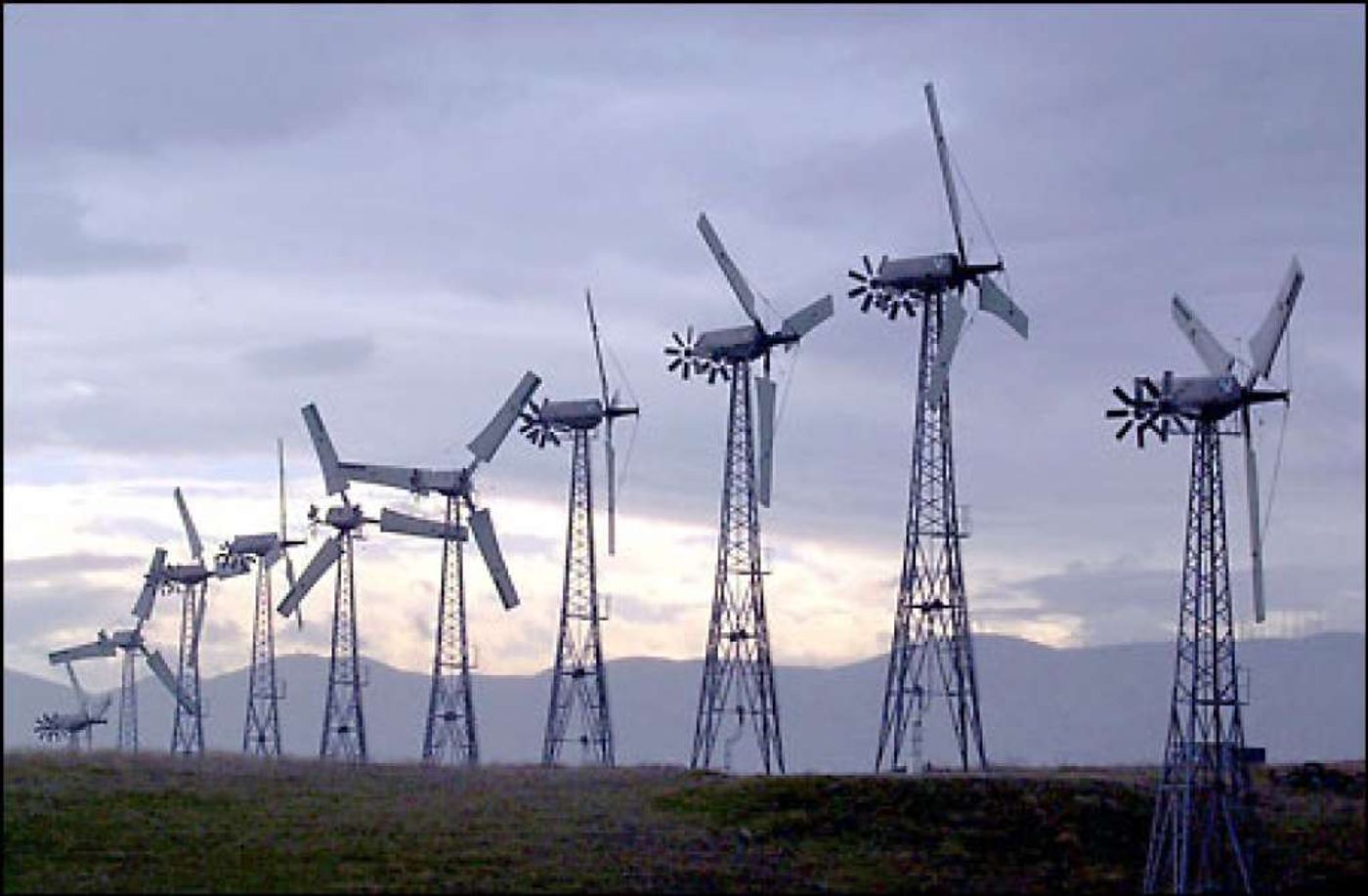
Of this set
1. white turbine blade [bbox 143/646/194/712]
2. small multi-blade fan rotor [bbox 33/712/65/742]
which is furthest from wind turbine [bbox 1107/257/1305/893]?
small multi-blade fan rotor [bbox 33/712/65/742]

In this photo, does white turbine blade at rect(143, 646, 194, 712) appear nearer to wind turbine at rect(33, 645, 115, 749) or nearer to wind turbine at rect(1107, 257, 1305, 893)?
wind turbine at rect(33, 645, 115, 749)

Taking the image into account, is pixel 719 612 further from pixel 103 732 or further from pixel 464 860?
pixel 103 732

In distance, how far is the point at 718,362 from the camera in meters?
90.3

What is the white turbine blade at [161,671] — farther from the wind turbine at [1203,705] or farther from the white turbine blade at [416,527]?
the wind turbine at [1203,705]

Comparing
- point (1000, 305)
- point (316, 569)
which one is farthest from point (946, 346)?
point (316, 569)

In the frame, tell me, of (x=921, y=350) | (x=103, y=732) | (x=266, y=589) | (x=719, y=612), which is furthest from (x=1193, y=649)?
(x=103, y=732)

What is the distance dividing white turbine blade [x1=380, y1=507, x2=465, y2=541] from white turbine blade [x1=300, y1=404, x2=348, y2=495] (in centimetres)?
269

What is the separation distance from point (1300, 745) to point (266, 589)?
303 feet

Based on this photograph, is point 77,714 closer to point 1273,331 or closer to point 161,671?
point 161,671

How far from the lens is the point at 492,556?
9944 cm

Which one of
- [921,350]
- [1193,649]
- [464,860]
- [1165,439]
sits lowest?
[464,860]

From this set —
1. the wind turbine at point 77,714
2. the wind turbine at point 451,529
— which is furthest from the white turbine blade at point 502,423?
the wind turbine at point 77,714

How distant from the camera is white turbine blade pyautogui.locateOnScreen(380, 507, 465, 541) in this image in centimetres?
10350

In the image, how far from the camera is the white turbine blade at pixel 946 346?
77.9 meters
